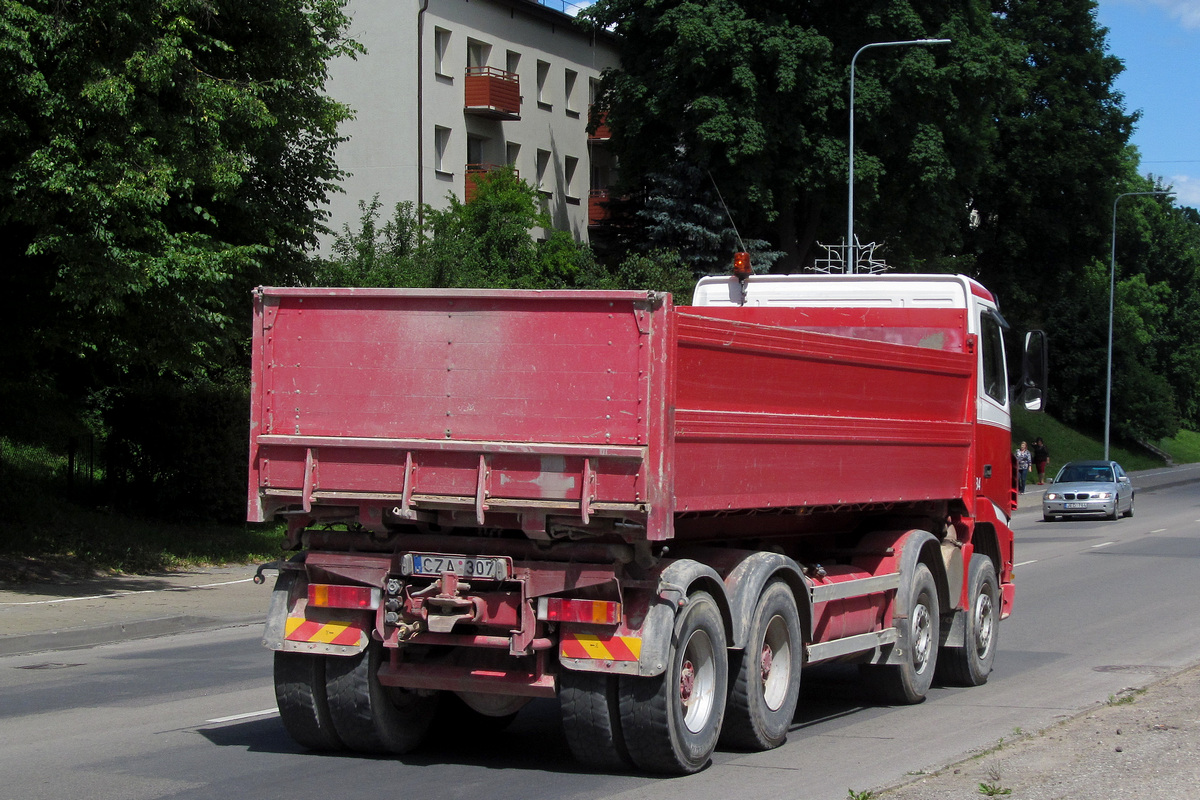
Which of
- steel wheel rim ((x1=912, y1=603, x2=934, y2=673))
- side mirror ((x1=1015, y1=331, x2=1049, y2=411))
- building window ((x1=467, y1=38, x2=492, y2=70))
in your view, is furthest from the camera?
building window ((x1=467, y1=38, x2=492, y2=70))

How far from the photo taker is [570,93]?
49688 millimetres

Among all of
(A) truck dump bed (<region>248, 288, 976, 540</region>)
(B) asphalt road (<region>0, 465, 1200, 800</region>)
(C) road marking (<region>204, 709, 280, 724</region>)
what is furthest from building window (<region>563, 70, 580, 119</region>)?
(A) truck dump bed (<region>248, 288, 976, 540</region>)

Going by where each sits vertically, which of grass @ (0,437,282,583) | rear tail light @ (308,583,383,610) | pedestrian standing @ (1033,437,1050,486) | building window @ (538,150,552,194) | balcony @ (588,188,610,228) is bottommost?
grass @ (0,437,282,583)

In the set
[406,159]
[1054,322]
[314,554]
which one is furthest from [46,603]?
[1054,322]

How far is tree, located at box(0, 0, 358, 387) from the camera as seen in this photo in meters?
15.0

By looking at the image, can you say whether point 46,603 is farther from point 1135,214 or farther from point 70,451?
point 1135,214

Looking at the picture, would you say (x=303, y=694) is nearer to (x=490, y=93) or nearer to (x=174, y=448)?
(x=174, y=448)

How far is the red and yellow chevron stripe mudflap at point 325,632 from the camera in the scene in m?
Answer: 7.41

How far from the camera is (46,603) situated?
50.7ft

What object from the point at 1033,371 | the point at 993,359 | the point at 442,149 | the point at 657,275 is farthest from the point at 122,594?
the point at 442,149

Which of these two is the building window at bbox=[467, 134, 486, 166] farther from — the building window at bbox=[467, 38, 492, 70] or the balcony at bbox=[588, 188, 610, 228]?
the balcony at bbox=[588, 188, 610, 228]

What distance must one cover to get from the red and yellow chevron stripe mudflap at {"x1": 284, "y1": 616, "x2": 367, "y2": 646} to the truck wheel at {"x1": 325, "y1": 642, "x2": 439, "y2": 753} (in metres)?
0.16

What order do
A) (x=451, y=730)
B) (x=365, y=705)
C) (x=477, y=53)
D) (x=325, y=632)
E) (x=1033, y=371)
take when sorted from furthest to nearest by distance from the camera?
1. (x=477, y=53)
2. (x=1033, y=371)
3. (x=451, y=730)
4. (x=365, y=705)
5. (x=325, y=632)

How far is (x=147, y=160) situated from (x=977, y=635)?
10131 mm
